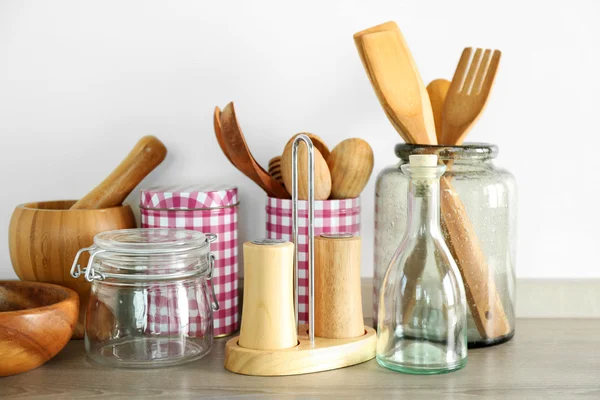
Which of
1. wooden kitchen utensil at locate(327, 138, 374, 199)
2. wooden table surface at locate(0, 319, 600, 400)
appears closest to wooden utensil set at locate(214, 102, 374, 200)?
wooden kitchen utensil at locate(327, 138, 374, 199)

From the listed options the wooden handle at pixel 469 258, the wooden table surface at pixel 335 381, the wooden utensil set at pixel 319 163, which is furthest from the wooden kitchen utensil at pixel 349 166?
the wooden table surface at pixel 335 381

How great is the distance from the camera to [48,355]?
2.61 ft

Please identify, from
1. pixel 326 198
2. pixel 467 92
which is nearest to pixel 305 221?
pixel 326 198

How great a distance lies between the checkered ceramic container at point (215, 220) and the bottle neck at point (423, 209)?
243 mm

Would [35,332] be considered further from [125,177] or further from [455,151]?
[455,151]

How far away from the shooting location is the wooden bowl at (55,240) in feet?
2.93

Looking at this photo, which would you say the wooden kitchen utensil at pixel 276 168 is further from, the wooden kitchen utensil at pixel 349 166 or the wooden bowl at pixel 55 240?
the wooden bowl at pixel 55 240

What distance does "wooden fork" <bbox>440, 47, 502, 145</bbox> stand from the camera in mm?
915

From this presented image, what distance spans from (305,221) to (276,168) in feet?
0.32

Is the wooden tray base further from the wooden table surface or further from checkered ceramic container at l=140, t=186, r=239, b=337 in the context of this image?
checkered ceramic container at l=140, t=186, r=239, b=337

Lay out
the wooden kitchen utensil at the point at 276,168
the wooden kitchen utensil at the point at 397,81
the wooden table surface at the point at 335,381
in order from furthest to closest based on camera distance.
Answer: the wooden kitchen utensil at the point at 276,168 < the wooden kitchen utensil at the point at 397,81 < the wooden table surface at the point at 335,381

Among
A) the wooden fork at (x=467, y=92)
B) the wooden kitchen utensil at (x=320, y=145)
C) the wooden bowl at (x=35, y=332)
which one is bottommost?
the wooden bowl at (x=35, y=332)

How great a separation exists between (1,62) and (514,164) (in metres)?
0.75

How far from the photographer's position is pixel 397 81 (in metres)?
0.88
